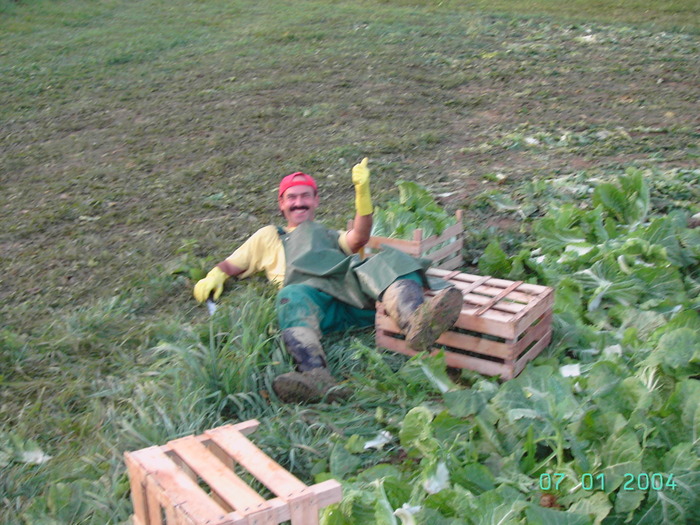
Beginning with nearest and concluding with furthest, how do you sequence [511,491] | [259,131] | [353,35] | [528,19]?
[511,491] < [259,131] < [353,35] < [528,19]

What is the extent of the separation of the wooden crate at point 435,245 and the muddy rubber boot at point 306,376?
799mm

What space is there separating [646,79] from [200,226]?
6.31 meters

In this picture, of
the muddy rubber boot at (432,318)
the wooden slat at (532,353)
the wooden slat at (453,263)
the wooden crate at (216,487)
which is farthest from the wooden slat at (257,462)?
the wooden slat at (453,263)

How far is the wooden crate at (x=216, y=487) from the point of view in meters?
2.21

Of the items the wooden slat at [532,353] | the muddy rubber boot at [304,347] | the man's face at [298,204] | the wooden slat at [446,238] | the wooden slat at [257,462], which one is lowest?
the wooden slat at [532,353]

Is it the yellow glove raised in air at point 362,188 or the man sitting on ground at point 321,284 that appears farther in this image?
the yellow glove raised in air at point 362,188

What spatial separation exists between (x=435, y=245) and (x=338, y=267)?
80 cm

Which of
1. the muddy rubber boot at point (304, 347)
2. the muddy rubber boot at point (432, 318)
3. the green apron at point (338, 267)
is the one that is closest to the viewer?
the muddy rubber boot at point (432, 318)

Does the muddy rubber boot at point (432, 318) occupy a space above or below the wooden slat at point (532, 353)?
above

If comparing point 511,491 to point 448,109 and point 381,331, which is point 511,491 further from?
point 448,109

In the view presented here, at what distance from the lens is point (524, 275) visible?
4.52 metres

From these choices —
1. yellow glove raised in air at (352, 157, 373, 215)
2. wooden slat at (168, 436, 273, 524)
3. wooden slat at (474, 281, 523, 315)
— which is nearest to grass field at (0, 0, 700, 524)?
wooden slat at (474, 281, 523, 315)

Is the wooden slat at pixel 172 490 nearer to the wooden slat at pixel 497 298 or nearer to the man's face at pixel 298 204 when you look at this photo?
the wooden slat at pixel 497 298

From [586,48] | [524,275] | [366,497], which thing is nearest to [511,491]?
[366,497]
